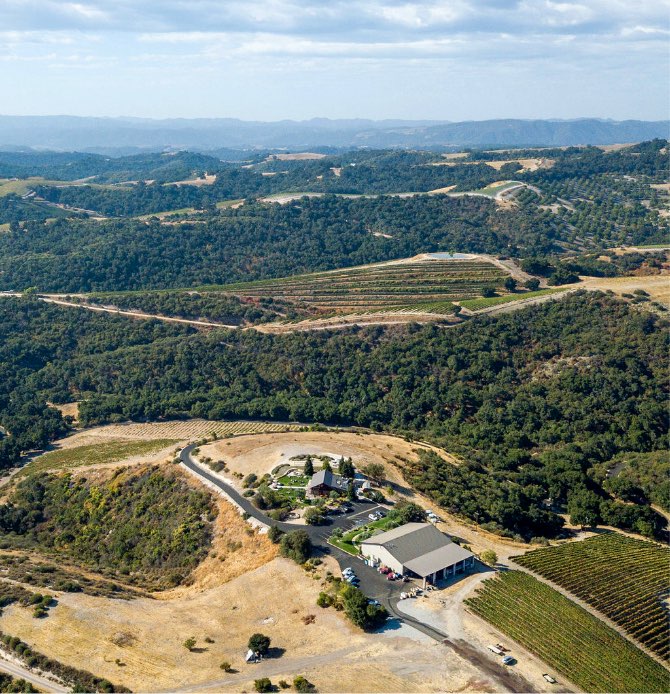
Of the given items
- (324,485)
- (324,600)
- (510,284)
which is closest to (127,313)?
(510,284)

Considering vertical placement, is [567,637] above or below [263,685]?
below

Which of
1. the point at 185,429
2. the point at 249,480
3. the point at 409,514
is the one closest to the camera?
the point at 409,514

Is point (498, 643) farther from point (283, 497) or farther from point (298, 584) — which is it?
point (283, 497)

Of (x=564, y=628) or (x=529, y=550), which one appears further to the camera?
(x=529, y=550)

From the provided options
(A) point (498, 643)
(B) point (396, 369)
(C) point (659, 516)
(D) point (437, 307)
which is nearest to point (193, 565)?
(A) point (498, 643)

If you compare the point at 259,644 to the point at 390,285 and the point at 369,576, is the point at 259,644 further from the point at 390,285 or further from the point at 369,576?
the point at 390,285

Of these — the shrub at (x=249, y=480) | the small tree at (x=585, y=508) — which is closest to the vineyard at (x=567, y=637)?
the small tree at (x=585, y=508)

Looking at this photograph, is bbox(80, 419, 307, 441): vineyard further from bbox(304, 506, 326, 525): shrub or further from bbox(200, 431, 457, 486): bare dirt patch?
bbox(304, 506, 326, 525): shrub
